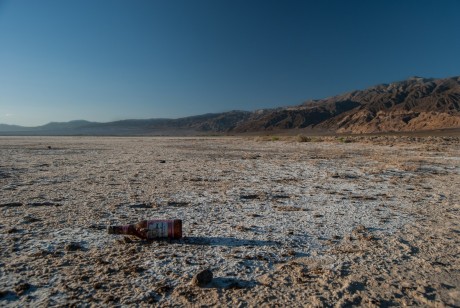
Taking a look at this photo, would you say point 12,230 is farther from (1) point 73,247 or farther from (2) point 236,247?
(2) point 236,247

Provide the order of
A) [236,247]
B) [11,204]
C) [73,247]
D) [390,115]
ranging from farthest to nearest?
1. [390,115]
2. [11,204]
3. [236,247]
4. [73,247]

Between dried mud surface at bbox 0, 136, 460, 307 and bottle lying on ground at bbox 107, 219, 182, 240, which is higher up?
bottle lying on ground at bbox 107, 219, 182, 240

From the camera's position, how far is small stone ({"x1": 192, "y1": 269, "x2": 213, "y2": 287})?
3.03 m

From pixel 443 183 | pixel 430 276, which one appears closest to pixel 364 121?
pixel 443 183

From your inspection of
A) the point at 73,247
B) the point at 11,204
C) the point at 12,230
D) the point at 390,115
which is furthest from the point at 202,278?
the point at 390,115

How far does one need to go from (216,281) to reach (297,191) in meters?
4.64

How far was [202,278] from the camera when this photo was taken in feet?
10.0

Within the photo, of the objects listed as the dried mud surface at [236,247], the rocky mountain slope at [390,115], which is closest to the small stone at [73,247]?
the dried mud surface at [236,247]

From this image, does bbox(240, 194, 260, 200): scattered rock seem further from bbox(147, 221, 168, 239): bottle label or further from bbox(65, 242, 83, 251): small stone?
bbox(65, 242, 83, 251): small stone

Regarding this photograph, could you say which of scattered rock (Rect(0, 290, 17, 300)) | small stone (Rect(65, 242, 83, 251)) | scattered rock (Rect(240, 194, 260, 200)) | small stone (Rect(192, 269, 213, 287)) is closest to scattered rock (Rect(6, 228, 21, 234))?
small stone (Rect(65, 242, 83, 251))

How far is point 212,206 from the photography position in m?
5.99

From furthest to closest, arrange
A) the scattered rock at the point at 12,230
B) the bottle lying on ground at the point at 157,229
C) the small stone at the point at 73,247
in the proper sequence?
the scattered rock at the point at 12,230 < the bottle lying on ground at the point at 157,229 < the small stone at the point at 73,247

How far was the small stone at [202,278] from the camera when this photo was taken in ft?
9.95

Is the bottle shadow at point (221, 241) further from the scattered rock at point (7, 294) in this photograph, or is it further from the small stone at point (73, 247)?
the scattered rock at point (7, 294)
